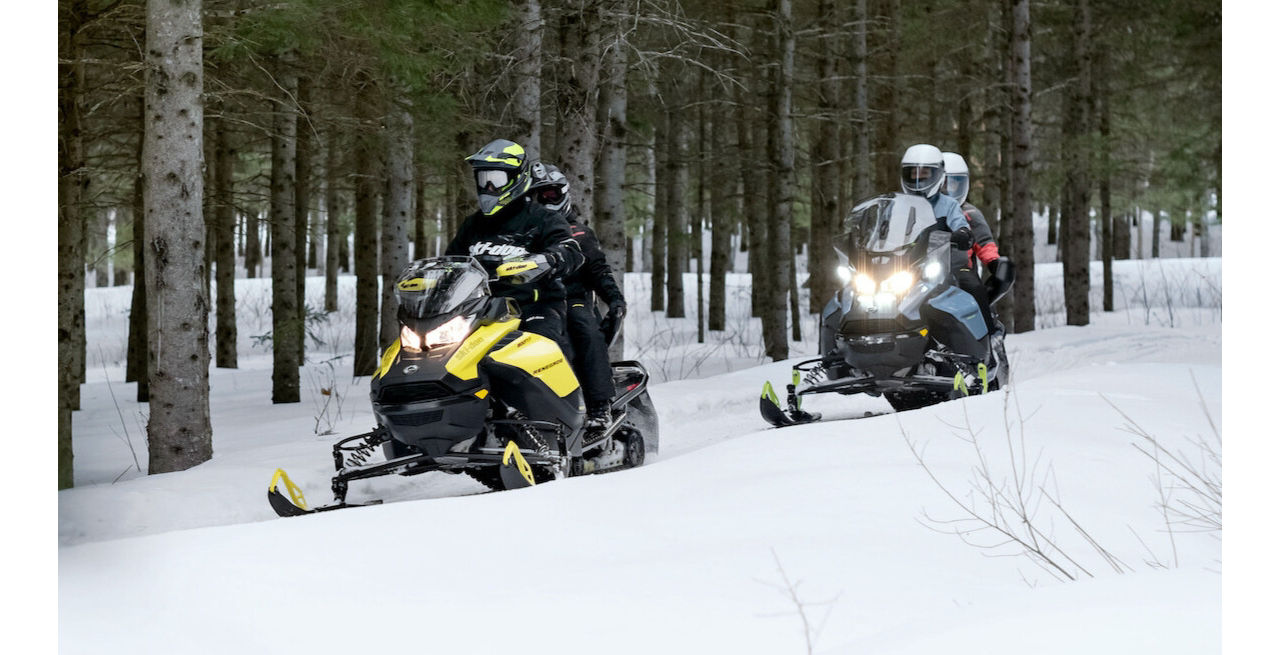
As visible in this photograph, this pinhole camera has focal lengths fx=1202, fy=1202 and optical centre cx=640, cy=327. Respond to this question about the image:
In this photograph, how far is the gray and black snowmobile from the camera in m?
8.34

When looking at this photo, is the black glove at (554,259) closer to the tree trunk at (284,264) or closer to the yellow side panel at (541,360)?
the yellow side panel at (541,360)

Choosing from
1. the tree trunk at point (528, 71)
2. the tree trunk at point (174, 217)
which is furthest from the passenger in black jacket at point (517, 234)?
the tree trunk at point (528, 71)

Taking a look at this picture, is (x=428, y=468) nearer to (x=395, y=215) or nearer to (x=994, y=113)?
(x=395, y=215)

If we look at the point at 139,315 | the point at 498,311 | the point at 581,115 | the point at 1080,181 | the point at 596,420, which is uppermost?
the point at 1080,181

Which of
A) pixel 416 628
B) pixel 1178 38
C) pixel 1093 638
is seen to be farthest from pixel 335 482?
pixel 1178 38

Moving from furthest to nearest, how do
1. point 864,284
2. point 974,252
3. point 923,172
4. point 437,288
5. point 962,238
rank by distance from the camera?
1. point 974,252
2. point 923,172
3. point 962,238
4. point 864,284
5. point 437,288

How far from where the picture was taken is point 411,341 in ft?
19.1

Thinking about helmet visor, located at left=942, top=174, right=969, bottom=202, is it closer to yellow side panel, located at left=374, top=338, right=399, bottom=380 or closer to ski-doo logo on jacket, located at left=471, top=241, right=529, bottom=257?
ski-doo logo on jacket, located at left=471, top=241, right=529, bottom=257

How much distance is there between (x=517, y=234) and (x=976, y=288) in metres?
3.85

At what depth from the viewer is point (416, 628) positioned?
3428mm

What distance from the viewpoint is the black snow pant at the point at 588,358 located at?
684 cm

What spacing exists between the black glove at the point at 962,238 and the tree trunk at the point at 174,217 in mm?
5163

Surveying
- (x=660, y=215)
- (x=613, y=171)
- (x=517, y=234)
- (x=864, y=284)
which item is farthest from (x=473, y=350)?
(x=660, y=215)
